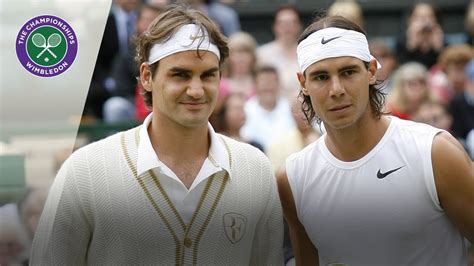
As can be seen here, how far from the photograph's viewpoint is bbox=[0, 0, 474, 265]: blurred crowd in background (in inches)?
282

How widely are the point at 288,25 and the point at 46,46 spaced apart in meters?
4.64

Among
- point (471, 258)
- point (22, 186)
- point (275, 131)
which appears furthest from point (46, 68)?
point (275, 131)

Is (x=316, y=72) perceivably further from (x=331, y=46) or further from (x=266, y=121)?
(x=266, y=121)

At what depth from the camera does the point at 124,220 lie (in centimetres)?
418

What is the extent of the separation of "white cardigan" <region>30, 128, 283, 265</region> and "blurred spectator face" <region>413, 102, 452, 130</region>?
3.75 meters

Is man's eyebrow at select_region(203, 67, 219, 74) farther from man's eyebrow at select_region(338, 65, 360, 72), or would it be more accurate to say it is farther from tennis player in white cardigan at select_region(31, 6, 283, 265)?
man's eyebrow at select_region(338, 65, 360, 72)

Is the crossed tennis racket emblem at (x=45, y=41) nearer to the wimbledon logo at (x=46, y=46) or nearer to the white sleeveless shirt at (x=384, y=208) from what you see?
the wimbledon logo at (x=46, y=46)

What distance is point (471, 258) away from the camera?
490 cm

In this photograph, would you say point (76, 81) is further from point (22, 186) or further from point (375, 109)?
point (375, 109)

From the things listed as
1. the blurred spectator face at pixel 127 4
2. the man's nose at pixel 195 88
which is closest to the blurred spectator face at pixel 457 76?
the blurred spectator face at pixel 127 4

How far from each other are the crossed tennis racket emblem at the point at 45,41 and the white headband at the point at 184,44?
400 millimetres

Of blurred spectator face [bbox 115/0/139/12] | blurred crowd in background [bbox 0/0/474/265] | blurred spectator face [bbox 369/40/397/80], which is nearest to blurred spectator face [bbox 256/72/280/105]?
blurred crowd in background [bbox 0/0/474/265]

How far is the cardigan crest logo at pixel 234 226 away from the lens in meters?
4.29

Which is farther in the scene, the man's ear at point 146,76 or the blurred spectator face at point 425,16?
the blurred spectator face at point 425,16
